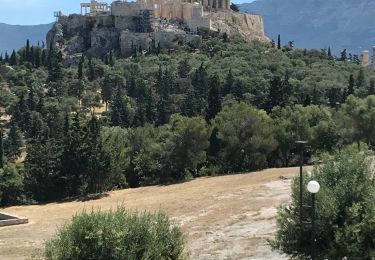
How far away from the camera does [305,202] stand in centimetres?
1891

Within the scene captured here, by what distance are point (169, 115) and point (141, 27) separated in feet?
223

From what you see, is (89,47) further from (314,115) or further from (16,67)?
(314,115)

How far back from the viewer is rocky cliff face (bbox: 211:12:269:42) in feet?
490

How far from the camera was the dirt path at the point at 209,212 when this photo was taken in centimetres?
2738

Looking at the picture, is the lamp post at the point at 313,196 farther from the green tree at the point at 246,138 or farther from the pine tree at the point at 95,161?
the green tree at the point at 246,138

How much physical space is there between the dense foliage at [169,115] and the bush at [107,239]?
3105cm

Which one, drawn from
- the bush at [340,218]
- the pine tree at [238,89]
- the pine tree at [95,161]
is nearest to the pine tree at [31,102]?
the pine tree at [238,89]

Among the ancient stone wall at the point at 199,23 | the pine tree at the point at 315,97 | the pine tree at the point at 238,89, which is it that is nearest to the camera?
the pine tree at the point at 315,97

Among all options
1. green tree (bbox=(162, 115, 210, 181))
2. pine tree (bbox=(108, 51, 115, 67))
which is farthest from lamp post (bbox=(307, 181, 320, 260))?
pine tree (bbox=(108, 51, 115, 67))

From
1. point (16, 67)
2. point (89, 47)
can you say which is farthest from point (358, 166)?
point (89, 47)

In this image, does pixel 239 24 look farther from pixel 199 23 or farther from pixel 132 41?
pixel 132 41

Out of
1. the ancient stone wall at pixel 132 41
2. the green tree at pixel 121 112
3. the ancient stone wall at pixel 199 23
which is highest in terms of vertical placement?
the ancient stone wall at pixel 199 23

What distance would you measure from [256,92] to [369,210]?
72745 mm

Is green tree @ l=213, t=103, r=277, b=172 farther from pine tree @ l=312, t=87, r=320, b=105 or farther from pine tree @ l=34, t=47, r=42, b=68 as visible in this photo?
pine tree @ l=34, t=47, r=42, b=68
